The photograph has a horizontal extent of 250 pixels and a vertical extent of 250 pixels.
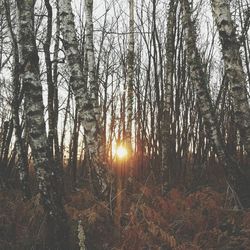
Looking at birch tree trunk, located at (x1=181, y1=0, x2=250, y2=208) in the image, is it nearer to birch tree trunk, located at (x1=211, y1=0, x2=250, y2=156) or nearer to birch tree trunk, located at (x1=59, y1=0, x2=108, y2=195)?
birch tree trunk, located at (x1=211, y1=0, x2=250, y2=156)

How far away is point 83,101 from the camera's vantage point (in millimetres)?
4945

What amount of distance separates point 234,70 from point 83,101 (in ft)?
6.75

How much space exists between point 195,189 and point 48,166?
3.12m

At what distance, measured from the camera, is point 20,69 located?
3992 mm

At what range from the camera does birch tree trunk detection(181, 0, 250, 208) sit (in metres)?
4.73

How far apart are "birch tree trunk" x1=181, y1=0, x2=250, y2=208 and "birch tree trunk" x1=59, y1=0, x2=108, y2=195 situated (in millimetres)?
1618

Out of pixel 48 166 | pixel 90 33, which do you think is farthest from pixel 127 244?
pixel 90 33

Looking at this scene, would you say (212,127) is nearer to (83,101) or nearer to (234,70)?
(234,70)

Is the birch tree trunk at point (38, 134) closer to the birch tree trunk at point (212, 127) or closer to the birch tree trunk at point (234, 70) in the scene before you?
the birch tree trunk at point (212, 127)

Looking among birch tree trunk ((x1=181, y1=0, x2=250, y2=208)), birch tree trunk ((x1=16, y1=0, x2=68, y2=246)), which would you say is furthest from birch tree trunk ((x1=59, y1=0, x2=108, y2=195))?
birch tree trunk ((x1=181, y1=0, x2=250, y2=208))

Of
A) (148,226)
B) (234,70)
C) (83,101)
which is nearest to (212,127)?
(234,70)

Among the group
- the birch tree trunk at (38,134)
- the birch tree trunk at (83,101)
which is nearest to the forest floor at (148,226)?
the birch tree trunk at (38,134)

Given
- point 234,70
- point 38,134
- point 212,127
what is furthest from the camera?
point 212,127

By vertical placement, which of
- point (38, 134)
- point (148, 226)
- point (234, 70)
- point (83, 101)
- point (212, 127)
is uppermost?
point (234, 70)
